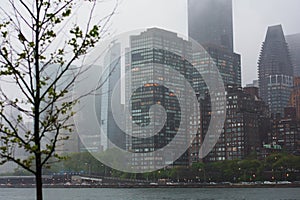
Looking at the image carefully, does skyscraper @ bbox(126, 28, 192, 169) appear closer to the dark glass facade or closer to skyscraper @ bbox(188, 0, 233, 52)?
the dark glass facade

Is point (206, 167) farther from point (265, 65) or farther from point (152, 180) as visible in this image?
point (265, 65)

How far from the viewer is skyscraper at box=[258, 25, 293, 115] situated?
6639 inches

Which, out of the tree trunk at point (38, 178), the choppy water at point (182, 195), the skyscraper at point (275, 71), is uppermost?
the skyscraper at point (275, 71)

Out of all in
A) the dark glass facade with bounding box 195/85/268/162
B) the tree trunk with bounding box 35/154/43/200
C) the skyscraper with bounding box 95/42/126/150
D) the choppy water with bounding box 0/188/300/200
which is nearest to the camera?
the tree trunk with bounding box 35/154/43/200

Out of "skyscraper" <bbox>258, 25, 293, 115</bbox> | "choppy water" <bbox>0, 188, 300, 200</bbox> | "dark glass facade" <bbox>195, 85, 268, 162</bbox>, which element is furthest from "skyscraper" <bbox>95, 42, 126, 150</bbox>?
"skyscraper" <bbox>258, 25, 293, 115</bbox>

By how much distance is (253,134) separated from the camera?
113 meters

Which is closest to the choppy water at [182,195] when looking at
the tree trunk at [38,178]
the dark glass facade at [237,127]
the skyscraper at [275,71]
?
the dark glass facade at [237,127]

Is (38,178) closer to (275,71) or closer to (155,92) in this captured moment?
(155,92)

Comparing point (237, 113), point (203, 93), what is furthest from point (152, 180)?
point (203, 93)

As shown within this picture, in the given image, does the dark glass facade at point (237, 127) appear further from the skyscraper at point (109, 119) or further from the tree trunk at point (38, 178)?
the tree trunk at point (38, 178)

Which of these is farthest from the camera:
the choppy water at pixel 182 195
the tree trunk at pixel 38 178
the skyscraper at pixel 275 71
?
the skyscraper at pixel 275 71

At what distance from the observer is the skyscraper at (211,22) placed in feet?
553

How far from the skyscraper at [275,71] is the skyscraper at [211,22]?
19496mm

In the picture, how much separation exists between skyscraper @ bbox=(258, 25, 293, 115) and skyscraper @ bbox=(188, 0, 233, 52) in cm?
1950
